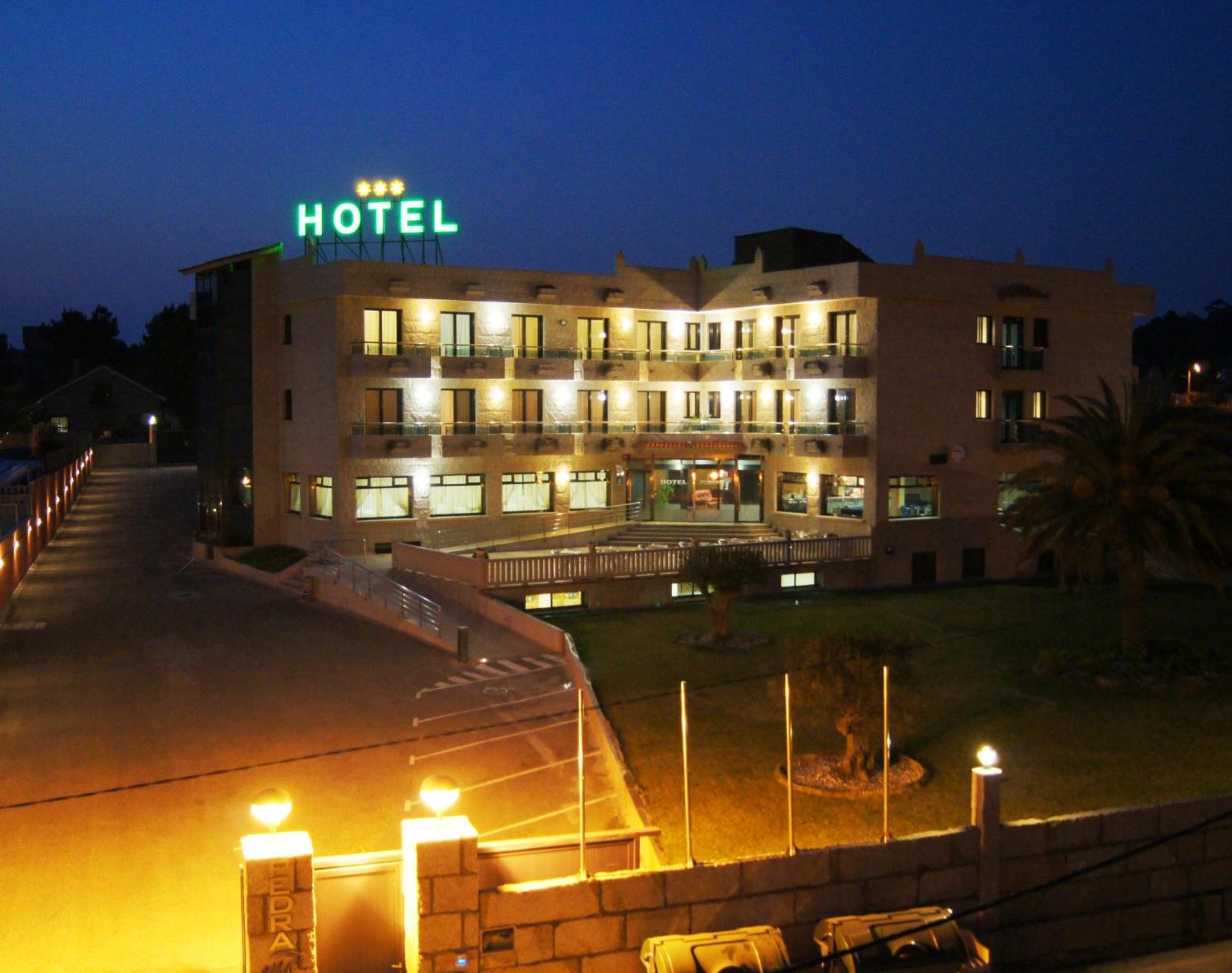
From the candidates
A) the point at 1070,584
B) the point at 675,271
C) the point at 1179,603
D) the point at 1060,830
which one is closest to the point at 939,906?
the point at 1060,830

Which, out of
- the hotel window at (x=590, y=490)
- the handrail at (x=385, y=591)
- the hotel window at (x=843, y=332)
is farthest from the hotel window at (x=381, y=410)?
the hotel window at (x=843, y=332)

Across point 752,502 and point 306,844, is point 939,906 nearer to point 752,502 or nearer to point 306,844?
point 306,844

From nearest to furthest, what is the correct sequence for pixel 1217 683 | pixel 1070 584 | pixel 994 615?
pixel 1217 683 < pixel 994 615 < pixel 1070 584

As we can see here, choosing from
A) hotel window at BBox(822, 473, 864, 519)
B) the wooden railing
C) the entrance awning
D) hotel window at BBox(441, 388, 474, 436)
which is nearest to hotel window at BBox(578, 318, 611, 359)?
the entrance awning

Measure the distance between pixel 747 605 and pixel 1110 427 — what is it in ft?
40.9

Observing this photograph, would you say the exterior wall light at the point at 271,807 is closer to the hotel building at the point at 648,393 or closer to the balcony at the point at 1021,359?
the hotel building at the point at 648,393

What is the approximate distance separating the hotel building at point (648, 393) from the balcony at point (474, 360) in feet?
0.27

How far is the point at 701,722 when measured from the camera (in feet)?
68.6

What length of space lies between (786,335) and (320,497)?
18342 millimetres

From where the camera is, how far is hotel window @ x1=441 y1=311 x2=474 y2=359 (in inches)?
1655

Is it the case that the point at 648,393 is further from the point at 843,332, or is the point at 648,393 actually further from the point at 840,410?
the point at 843,332

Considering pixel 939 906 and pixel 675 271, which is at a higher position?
pixel 675 271

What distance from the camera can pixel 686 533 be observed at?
42719 mm

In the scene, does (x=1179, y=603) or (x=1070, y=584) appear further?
(x=1070, y=584)
